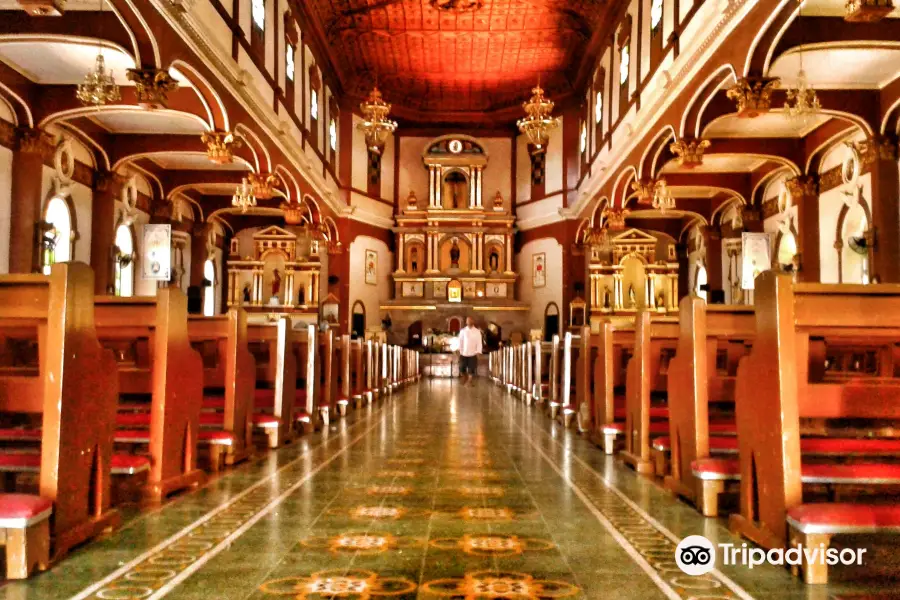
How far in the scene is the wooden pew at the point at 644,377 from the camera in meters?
5.74

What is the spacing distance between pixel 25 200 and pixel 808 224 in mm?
15645

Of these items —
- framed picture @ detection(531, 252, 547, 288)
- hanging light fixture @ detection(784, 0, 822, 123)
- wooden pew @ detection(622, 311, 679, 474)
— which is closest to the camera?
wooden pew @ detection(622, 311, 679, 474)

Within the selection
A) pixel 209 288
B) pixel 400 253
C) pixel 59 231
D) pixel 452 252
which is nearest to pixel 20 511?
pixel 59 231

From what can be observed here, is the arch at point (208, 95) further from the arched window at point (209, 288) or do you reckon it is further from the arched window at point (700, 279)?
the arched window at point (700, 279)

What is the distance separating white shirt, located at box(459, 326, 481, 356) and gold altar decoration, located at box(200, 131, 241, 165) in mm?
6268

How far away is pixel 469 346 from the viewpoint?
56.4 ft

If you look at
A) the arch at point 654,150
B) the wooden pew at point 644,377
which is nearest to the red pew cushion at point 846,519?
the wooden pew at point 644,377

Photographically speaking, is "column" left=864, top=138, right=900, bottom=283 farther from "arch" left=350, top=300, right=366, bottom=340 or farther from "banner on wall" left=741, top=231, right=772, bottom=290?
"arch" left=350, top=300, right=366, bottom=340

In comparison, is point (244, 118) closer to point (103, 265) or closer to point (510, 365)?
point (103, 265)

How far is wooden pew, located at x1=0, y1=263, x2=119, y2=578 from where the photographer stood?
3199mm

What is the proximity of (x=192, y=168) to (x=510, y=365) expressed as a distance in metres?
10.1

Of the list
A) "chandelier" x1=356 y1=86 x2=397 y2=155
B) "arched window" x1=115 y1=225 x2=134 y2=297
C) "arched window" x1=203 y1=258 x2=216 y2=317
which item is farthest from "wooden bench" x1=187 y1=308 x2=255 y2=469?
"arched window" x1=203 y1=258 x2=216 y2=317

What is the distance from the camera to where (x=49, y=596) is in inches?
114

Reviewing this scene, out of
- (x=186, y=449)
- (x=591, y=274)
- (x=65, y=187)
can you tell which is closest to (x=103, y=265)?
(x=65, y=187)
